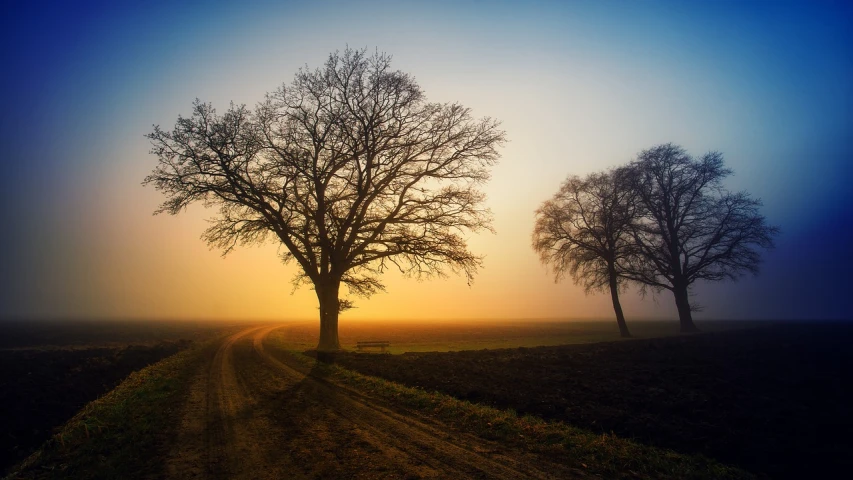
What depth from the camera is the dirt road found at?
5.86 m

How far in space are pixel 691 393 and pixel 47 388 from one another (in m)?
21.5

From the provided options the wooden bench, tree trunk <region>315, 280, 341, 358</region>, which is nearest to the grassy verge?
tree trunk <region>315, 280, 341, 358</region>

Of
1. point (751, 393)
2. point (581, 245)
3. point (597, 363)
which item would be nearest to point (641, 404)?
point (751, 393)

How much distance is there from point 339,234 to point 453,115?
34.8 feet

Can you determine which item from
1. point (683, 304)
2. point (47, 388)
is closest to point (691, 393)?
point (47, 388)

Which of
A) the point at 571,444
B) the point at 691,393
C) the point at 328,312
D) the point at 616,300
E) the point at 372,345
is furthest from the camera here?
the point at 616,300

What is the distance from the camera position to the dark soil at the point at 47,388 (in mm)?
9305

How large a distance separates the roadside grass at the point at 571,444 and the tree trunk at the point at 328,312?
45.6ft

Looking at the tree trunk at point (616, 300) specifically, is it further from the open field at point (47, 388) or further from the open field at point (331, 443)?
the open field at point (47, 388)

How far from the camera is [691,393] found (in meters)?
10.2

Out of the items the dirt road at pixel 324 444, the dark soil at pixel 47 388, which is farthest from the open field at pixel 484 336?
the dirt road at pixel 324 444

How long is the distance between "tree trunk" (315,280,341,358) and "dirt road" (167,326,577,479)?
38.9ft

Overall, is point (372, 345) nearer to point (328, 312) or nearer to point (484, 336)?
point (328, 312)

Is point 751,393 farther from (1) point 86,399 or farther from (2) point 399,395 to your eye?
(1) point 86,399
